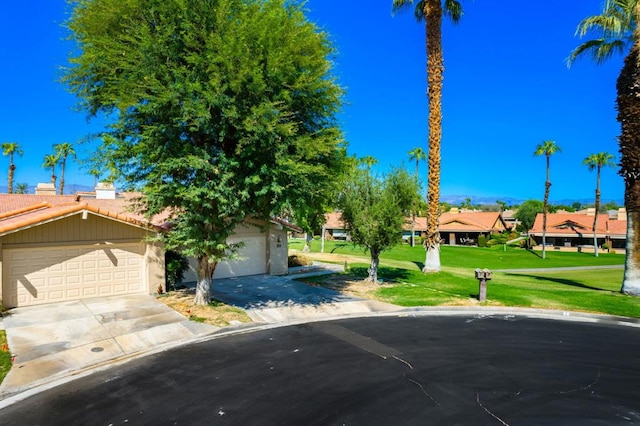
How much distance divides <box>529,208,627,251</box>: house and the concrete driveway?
61.9 meters

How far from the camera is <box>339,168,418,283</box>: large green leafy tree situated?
18266 mm

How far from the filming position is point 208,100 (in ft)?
37.1

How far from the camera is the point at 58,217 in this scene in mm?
14336

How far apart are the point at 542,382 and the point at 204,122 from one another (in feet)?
35.2

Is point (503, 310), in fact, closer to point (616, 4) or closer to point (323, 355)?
point (323, 355)

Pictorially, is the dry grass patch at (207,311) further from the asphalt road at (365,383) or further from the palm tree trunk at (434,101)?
the palm tree trunk at (434,101)

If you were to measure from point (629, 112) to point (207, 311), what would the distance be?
2015cm

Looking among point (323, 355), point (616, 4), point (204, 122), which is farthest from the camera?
point (616, 4)

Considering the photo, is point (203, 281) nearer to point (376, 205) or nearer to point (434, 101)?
point (376, 205)

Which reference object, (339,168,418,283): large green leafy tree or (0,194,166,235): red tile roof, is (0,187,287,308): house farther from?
(339,168,418,283): large green leafy tree

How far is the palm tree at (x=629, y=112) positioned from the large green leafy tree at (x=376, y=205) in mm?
9583

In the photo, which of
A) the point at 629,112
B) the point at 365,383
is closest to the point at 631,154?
the point at 629,112

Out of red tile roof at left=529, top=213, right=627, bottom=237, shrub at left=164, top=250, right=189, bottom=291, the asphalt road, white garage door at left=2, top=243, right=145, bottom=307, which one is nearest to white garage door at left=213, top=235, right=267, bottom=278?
shrub at left=164, top=250, right=189, bottom=291

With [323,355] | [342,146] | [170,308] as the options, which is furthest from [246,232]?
[323,355]
